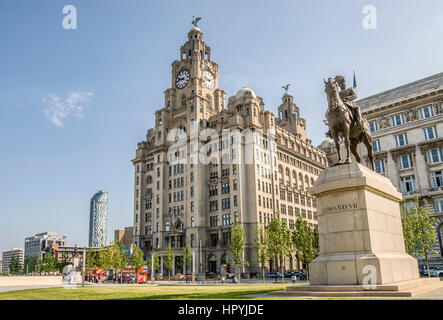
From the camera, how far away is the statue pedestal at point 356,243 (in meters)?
13.0

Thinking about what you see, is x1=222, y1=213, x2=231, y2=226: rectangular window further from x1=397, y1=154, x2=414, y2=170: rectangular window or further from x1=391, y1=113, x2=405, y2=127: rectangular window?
x1=391, y1=113, x2=405, y2=127: rectangular window

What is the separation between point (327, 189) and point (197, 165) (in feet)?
253

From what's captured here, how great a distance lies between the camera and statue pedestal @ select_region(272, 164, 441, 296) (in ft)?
42.7

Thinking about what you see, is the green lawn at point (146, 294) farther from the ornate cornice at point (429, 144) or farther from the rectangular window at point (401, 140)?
the rectangular window at point (401, 140)

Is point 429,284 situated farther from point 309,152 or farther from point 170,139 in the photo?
point 309,152

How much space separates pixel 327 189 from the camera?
15.1 m

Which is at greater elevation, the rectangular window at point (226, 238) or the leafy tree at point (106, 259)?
the rectangular window at point (226, 238)

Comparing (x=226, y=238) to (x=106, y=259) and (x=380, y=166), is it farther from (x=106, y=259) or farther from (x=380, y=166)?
(x=380, y=166)

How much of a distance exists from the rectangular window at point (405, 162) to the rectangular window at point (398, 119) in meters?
5.30

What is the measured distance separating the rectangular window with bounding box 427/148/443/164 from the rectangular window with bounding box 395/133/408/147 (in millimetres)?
3752

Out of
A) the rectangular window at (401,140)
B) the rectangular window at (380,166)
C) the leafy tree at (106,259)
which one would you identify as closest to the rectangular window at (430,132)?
the rectangular window at (401,140)

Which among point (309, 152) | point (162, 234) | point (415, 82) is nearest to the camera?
point (415, 82)
